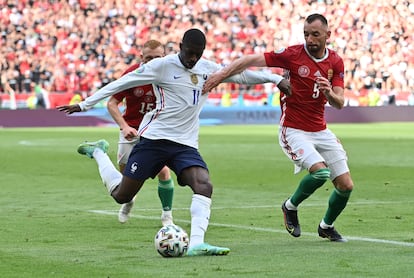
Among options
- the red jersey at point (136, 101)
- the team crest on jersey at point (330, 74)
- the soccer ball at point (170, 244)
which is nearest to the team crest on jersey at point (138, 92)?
the red jersey at point (136, 101)

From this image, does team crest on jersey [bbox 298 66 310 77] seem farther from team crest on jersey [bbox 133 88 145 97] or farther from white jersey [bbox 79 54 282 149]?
team crest on jersey [bbox 133 88 145 97]

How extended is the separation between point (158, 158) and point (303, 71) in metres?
1.73

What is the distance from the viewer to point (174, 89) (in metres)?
9.02

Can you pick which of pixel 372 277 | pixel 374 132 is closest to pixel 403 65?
pixel 374 132

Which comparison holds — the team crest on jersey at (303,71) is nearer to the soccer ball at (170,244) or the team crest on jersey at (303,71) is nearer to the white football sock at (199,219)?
the white football sock at (199,219)

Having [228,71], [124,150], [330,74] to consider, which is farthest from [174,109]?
[124,150]

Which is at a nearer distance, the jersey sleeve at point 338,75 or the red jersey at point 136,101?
the jersey sleeve at point 338,75

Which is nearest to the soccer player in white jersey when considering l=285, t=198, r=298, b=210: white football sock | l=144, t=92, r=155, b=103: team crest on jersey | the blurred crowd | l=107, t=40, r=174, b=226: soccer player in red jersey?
l=285, t=198, r=298, b=210: white football sock

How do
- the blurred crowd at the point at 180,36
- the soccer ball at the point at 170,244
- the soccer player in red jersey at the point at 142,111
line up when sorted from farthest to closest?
the blurred crowd at the point at 180,36 → the soccer player in red jersey at the point at 142,111 → the soccer ball at the point at 170,244

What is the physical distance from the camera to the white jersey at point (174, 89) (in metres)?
8.99

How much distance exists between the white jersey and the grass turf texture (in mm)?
1097

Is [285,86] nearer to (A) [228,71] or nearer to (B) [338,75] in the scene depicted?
(A) [228,71]

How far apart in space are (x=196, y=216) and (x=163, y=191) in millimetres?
2717

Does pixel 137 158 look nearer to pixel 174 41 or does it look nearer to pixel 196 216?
pixel 196 216
